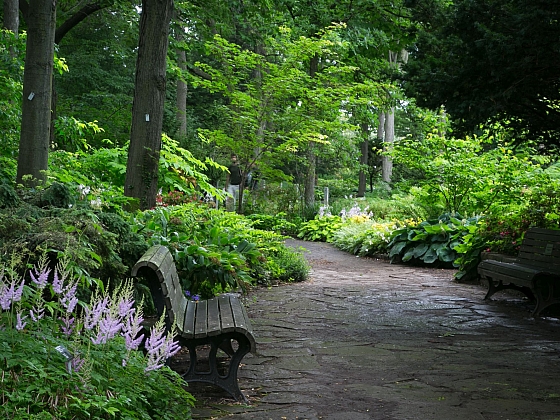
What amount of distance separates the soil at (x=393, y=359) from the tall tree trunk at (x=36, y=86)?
3134 millimetres

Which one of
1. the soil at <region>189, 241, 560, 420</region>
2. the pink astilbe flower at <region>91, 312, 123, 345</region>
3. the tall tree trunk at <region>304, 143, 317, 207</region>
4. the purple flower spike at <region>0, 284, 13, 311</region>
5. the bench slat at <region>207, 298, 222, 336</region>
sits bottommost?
the soil at <region>189, 241, 560, 420</region>

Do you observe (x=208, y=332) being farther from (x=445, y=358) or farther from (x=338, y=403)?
(x=445, y=358)

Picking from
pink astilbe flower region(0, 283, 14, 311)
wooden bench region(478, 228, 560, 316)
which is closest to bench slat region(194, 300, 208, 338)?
pink astilbe flower region(0, 283, 14, 311)

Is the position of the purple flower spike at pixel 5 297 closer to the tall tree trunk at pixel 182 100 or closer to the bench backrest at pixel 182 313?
the bench backrest at pixel 182 313

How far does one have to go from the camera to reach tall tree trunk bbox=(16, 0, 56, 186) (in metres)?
7.36

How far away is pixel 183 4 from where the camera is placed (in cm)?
1416

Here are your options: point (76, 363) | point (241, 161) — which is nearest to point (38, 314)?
point (76, 363)

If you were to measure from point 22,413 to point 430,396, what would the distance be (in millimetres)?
2868

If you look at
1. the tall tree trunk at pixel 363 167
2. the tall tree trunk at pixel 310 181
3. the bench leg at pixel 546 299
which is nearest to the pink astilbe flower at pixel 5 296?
the bench leg at pixel 546 299

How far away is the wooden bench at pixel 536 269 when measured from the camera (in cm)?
734

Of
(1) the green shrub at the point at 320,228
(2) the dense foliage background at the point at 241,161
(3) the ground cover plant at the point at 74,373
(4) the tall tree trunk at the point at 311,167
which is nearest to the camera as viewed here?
(3) the ground cover plant at the point at 74,373

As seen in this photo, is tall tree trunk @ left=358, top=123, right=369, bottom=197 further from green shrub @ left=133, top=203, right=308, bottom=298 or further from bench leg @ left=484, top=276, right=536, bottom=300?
bench leg @ left=484, top=276, right=536, bottom=300

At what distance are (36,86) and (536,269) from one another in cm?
632

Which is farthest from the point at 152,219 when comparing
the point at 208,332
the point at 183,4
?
the point at 183,4
